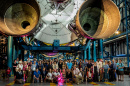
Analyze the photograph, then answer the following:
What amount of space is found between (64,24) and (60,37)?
1.07 metres

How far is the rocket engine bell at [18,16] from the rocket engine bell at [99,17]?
1978 millimetres

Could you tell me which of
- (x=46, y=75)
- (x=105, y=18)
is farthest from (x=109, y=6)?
(x=46, y=75)

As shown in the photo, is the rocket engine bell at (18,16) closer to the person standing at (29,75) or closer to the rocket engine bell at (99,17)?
the rocket engine bell at (99,17)

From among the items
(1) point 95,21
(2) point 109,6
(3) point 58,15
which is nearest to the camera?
(2) point 109,6

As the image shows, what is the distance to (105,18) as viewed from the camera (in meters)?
7.43

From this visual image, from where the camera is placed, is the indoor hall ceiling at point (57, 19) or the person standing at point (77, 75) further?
the person standing at point (77, 75)

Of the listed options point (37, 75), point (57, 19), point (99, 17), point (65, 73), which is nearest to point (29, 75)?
point (37, 75)

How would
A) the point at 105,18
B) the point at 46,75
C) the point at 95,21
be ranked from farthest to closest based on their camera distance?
the point at 46,75, the point at 95,21, the point at 105,18

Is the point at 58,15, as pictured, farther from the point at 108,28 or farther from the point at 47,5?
the point at 108,28

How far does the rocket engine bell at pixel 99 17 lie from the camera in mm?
6922

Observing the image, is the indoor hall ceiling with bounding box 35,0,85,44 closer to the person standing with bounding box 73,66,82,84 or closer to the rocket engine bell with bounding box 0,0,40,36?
the person standing with bounding box 73,66,82,84

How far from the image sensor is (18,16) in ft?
25.1

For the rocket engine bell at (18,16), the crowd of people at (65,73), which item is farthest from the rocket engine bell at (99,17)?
the crowd of people at (65,73)

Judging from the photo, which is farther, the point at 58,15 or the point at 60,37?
the point at 60,37
